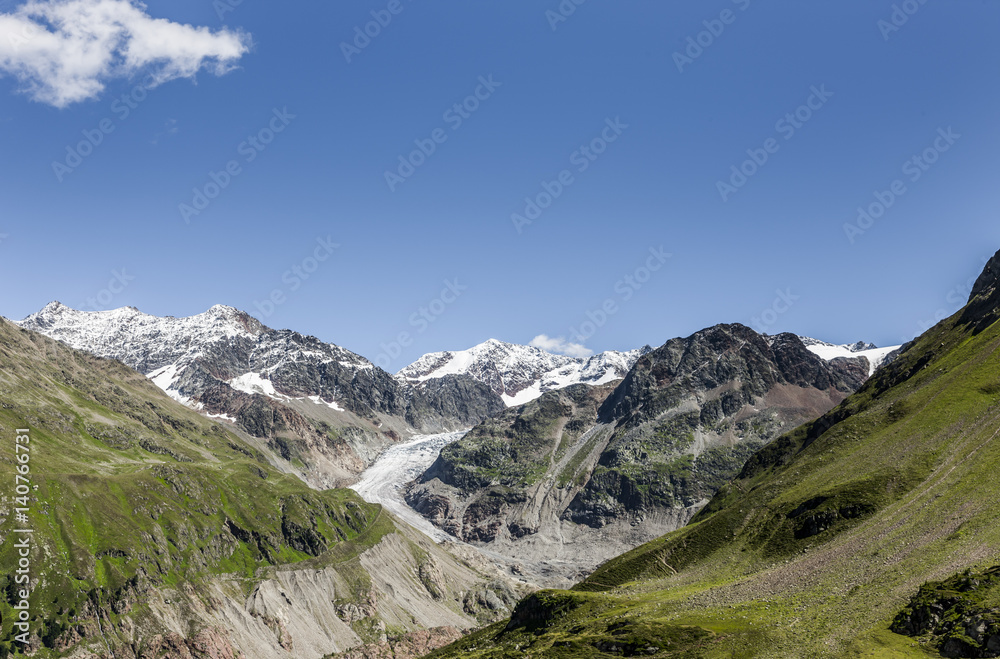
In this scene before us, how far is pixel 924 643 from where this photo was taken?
84.2 m

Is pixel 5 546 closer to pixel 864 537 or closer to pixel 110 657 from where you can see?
pixel 110 657

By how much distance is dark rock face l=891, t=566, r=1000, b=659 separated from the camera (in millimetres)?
79312

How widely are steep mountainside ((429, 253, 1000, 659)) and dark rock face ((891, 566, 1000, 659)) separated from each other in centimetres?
19

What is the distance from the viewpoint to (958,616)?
277 feet

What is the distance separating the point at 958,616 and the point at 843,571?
124 feet

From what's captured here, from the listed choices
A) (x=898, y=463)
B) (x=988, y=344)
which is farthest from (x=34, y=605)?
(x=988, y=344)

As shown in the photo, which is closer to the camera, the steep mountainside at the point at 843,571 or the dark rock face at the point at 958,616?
the dark rock face at the point at 958,616

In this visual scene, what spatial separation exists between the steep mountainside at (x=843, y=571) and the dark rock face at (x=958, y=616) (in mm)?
190

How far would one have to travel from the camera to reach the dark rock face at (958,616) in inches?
3123

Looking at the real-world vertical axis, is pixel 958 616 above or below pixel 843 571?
below

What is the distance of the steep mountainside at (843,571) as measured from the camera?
90.8 m

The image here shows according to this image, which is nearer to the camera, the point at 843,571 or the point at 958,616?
the point at 958,616

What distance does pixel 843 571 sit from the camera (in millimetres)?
121062

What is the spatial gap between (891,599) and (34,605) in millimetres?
206814
